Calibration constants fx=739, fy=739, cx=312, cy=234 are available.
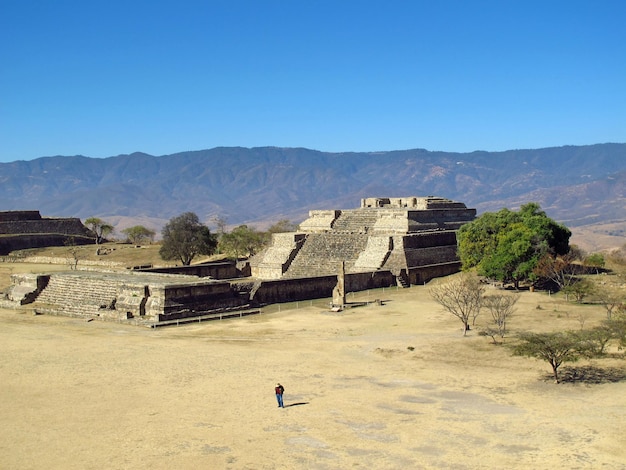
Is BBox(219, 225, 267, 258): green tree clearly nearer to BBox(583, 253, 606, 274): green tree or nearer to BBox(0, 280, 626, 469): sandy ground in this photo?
BBox(583, 253, 606, 274): green tree

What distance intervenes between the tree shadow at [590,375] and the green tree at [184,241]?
3296cm

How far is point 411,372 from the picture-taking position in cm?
2166

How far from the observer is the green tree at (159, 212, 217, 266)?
50.1 m

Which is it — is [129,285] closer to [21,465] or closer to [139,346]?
[139,346]

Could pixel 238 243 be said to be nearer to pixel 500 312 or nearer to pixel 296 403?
pixel 500 312

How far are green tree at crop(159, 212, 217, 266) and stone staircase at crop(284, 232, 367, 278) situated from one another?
26.4 ft

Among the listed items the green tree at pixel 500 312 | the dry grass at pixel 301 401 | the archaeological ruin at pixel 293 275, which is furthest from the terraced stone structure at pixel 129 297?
the green tree at pixel 500 312

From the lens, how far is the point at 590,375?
20.9 m

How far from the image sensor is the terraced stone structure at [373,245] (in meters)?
42.9

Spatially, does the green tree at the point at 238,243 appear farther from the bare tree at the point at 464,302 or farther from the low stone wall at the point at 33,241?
the bare tree at the point at 464,302

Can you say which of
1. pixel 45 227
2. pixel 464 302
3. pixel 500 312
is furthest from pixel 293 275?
pixel 45 227

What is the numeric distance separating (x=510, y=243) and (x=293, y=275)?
43.5 ft

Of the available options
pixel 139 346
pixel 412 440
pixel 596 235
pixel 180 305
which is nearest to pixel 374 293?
pixel 180 305

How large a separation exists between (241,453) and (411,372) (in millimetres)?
7884
